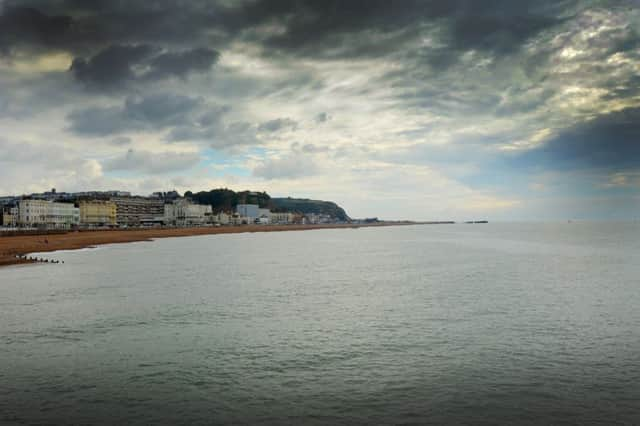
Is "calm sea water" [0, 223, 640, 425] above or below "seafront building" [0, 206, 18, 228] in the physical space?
below

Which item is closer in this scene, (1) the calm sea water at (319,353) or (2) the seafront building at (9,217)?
(1) the calm sea water at (319,353)

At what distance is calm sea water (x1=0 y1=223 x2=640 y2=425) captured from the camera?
13.1m

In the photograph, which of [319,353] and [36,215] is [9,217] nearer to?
[36,215]

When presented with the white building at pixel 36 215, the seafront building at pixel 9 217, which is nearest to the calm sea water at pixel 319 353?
the white building at pixel 36 215

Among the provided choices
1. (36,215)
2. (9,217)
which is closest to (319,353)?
(36,215)

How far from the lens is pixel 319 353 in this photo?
61.1ft

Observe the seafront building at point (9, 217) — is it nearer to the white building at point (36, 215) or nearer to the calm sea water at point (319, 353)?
the white building at point (36, 215)

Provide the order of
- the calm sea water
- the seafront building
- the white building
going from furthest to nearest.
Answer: the white building, the seafront building, the calm sea water

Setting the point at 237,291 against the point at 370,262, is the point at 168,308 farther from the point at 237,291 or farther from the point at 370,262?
the point at 370,262

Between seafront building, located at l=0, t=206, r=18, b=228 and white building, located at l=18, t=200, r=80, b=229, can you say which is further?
white building, located at l=18, t=200, r=80, b=229

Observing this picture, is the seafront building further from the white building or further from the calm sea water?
the calm sea water

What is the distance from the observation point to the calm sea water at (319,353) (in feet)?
43.1

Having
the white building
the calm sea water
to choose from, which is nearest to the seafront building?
the white building

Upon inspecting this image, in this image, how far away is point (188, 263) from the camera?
57.1m
